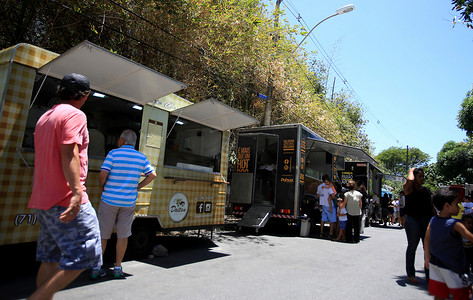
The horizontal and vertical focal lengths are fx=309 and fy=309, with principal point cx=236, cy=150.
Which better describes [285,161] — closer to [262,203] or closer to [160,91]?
[262,203]

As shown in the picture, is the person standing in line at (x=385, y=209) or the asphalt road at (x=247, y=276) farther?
the person standing in line at (x=385, y=209)

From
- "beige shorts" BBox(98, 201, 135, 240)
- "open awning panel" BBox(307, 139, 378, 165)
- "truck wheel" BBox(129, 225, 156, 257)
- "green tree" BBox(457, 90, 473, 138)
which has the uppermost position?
"green tree" BBox(457, 90, 473, 138)

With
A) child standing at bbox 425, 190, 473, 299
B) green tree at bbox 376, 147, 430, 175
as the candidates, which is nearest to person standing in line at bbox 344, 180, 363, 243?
child standing at bbox 425, 190, 473, 299

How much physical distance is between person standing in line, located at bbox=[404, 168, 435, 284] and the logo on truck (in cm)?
375

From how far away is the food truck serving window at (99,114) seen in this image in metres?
3.94

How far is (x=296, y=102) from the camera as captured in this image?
14.5 m

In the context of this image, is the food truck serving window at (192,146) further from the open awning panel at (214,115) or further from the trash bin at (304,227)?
the trash bin at (304,227)

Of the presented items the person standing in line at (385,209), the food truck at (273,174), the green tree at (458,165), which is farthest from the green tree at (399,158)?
the food truck at (273,174)

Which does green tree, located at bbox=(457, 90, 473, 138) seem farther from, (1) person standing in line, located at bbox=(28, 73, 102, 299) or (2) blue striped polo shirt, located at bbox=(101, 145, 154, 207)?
(1) person standing in line, located at bbox=(28, 73, 102, 299)

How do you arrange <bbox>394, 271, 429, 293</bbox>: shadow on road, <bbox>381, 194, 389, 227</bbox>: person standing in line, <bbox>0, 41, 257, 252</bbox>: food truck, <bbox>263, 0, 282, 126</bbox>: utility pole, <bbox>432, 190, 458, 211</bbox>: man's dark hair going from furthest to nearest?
<bbox>381, 194, 389, 227</bbox>: person standing in line, <bbox>263, 0, 282, 126</bbox>: utility pole, <bbox>394, 271, 429, 293</bbox>: shadow on road, <bbox>0, 41, 257, 252</bbox>: food truck, <bbox>432, 190, 458, 211</bbox>: man's dark hair

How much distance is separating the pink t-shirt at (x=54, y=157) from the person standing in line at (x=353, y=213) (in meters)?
7.33

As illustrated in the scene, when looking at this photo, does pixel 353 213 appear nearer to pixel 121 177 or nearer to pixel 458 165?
pixel 121 177

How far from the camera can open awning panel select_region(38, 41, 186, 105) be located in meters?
3.85

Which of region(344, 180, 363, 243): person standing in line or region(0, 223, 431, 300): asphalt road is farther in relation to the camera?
region(344, 180, 363, 243): person standing in line
